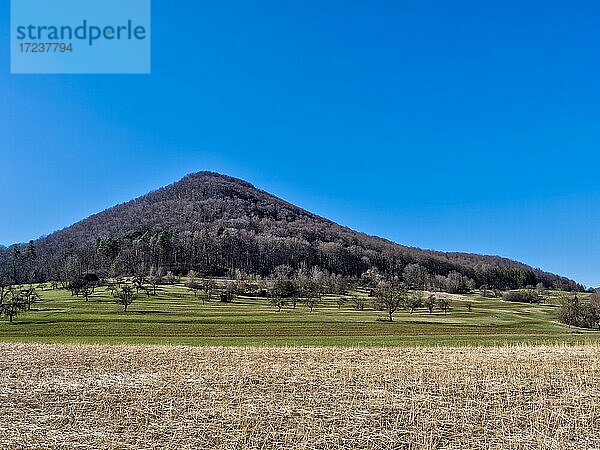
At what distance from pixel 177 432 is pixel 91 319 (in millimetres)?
63321

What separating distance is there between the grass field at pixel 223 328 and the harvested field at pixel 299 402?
654 inches

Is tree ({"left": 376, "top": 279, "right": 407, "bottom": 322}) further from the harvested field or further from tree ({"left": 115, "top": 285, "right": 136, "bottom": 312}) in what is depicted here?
the harvested field

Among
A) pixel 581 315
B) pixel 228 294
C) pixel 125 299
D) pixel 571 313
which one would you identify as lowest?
pixel 581 315

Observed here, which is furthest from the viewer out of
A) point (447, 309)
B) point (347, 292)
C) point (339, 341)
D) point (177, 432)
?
point (347, 292)

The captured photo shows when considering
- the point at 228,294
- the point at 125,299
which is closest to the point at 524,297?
the point at 228,294

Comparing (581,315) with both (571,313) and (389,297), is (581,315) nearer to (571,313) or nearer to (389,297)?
(571,313)

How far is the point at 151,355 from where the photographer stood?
3306 cm

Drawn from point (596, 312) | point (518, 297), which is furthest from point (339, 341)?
point (518, 297)

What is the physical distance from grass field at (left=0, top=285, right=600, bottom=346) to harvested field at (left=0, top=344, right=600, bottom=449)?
16.6 m

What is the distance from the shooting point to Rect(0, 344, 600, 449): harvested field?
54.7 feet

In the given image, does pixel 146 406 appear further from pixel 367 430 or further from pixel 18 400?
pixel 367 430

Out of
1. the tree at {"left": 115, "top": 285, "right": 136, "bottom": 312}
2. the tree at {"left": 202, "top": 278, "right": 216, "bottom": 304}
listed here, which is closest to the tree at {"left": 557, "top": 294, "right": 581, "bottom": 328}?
the tree at {"left": 202, "top": 278, "right": 216, "bottom": 304}

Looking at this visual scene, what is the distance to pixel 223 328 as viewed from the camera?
64938 mm

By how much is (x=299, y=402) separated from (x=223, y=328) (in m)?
45.6
